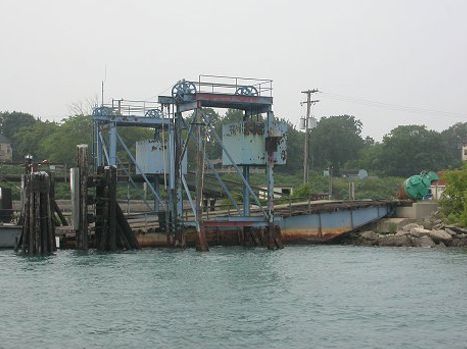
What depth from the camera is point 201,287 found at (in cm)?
2709

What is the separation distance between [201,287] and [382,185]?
67.4 m

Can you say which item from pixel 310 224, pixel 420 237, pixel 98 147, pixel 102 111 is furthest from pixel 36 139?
pixel 420 237

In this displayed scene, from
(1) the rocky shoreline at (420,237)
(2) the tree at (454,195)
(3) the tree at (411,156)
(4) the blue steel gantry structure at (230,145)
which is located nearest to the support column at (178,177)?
(4) the blue steel gantry structure at (230,145)

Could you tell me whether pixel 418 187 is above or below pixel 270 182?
below

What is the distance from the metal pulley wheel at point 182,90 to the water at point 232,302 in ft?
31.3

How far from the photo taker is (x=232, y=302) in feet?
78.6

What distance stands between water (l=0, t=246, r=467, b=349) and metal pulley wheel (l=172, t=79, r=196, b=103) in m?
9.55

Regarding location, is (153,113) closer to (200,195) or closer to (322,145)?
(200,195)

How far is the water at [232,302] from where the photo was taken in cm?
1920

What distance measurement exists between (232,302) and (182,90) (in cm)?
2037

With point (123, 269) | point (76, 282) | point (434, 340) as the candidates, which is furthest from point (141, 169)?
point (434, 340)

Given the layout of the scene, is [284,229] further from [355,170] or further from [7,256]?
[355,170]

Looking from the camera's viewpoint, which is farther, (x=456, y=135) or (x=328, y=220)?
(x=456, y=135)

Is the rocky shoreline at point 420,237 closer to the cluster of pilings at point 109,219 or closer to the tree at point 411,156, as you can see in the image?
the cluster of pilings at point 109,219
